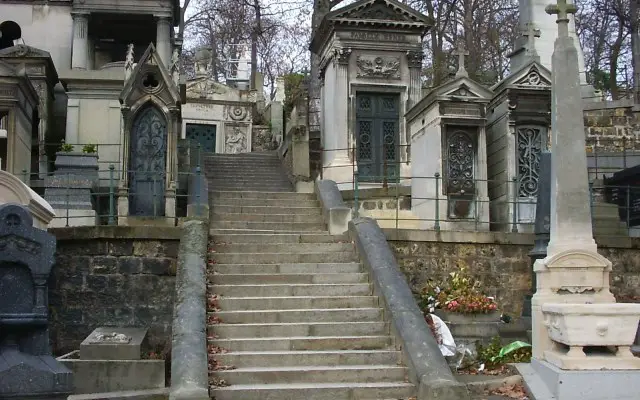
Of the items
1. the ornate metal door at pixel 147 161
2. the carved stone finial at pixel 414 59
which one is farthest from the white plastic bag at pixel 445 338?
the carved stone finial at pixel 414 59

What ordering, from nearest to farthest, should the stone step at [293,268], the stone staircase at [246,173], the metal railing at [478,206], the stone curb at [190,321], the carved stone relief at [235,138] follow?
the stone curb at [190,321] → the stone step at [293,268] → the metal railing at [478,206] → the stone staircase at [246,173] → the carved stone relief at [235,138]

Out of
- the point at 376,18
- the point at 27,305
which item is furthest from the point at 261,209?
the point at 376,18

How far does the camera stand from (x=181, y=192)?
13.7 meters

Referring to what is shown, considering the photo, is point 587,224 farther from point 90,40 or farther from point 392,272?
point 90,40

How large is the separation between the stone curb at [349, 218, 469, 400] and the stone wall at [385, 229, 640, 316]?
1.21m

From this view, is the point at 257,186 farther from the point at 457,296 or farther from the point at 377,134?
the point at 457,296

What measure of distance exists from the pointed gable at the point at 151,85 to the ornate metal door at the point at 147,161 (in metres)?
0.26

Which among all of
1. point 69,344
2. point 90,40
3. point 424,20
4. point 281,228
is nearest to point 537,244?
point 281,228

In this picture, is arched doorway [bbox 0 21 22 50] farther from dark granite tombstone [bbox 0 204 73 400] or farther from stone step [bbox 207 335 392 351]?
dark granite tombstone [bbox 0 204 73 400]

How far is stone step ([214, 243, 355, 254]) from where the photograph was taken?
35.2 ft

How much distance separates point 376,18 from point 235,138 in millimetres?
9982

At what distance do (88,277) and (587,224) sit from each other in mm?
6605

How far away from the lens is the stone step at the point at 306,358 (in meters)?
8.36

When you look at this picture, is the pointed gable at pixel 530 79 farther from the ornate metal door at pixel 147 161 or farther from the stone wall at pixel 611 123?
the ornate metal door at pixel 147 161
